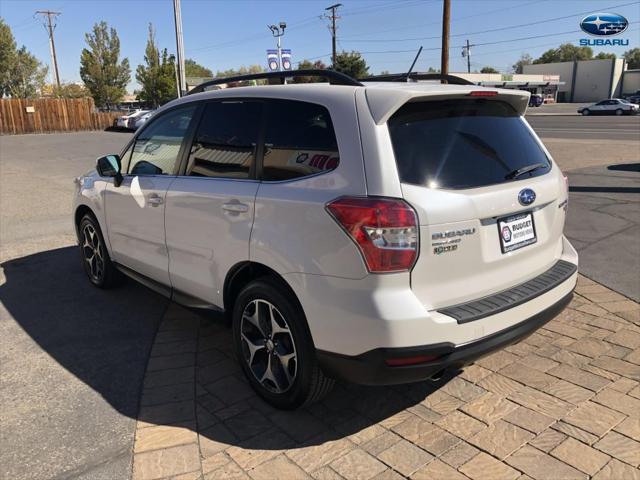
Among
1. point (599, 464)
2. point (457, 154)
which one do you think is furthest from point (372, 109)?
point (599, 464)

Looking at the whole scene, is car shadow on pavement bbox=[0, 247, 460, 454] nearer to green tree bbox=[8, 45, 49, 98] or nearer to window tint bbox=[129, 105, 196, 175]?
window tint bbox=[129, 105, 196, 175]

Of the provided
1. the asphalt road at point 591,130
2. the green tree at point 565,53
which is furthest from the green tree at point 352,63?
the green tree at point 565,53

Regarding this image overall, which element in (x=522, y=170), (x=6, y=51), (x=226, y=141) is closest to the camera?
(x=522, y=170)

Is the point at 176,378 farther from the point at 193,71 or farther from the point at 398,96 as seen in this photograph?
the point at 193,71

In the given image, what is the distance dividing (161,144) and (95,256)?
164 centimetres

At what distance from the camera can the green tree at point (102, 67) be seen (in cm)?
5294

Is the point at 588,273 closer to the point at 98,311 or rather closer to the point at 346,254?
A: the point at 346,254

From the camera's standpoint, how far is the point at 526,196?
2.96 meters

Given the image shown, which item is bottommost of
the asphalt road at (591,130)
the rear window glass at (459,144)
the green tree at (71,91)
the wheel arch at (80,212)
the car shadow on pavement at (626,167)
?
the asphalt road at (591,130)

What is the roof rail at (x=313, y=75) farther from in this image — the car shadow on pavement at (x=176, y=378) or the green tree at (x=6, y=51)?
the green tree at (x=6, y=51)

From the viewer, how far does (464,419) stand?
10.00 feet

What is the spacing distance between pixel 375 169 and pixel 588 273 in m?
3.82

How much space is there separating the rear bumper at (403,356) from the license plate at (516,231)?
0.47 meters

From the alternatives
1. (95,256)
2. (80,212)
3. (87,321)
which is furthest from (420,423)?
(80,212)
